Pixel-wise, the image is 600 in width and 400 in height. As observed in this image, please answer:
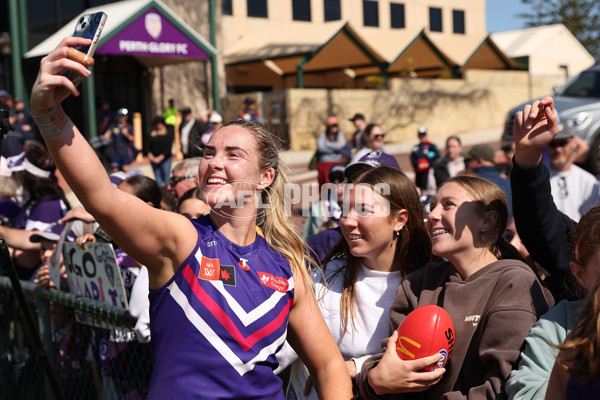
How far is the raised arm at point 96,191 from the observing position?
181 cm

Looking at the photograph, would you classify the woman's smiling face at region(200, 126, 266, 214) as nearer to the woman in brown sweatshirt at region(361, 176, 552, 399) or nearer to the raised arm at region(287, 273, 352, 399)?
the raised arm at region(287, 273, 352, 399)

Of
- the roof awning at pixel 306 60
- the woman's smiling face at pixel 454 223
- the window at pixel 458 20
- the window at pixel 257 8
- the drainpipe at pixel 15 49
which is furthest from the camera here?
the window at pixel 458 20

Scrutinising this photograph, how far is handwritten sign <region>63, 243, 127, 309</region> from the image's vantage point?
3.81m

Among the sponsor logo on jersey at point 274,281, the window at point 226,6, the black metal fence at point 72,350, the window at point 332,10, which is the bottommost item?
the black metal fence at point 72,350

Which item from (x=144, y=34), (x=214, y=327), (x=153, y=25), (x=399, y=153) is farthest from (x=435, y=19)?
(x=214, y=327)

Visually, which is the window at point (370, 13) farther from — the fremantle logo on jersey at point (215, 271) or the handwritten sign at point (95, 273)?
the fremantle logo on jersey at point (215, 271)

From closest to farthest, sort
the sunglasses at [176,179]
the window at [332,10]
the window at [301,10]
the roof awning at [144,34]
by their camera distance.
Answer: the sunglasses at [176,179] → the roof awning at [144,34] → the window at [301,10] → the window at [332,10]

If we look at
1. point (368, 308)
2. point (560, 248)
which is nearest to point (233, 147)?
point (368, 308)

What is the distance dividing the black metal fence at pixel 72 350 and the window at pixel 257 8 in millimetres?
28923

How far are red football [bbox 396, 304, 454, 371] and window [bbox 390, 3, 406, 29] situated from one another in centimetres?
3868

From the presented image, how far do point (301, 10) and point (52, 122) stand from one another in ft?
113

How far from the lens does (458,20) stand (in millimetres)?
43656

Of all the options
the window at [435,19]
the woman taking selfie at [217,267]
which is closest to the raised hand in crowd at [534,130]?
the woman taking selfie at [217,267]

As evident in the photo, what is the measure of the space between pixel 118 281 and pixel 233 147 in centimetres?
163
